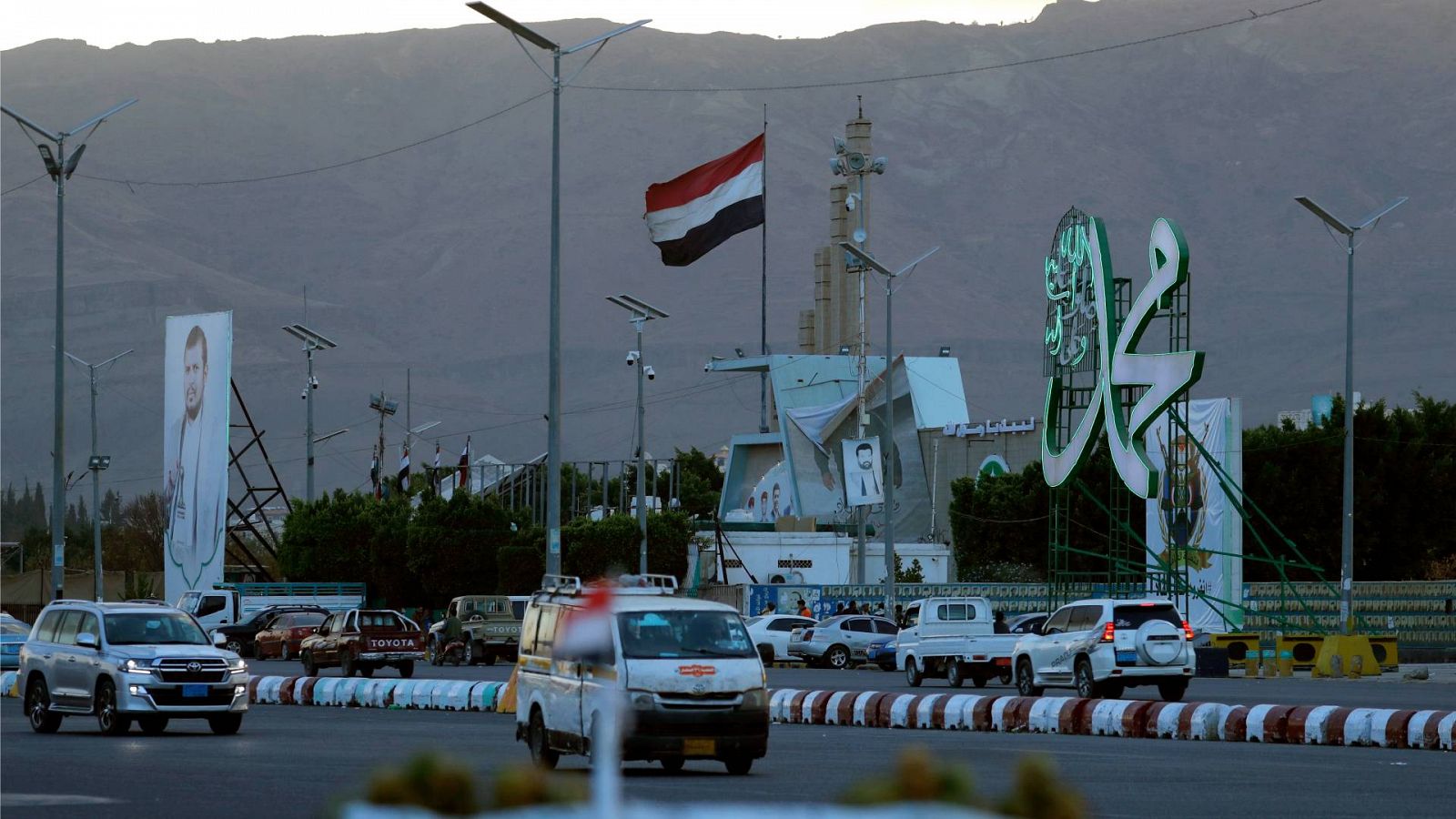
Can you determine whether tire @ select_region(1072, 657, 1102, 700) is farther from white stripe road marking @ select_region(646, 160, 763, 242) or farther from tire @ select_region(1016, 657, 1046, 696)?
white stripe road marking @ select_region(646, 160, 763, 242)

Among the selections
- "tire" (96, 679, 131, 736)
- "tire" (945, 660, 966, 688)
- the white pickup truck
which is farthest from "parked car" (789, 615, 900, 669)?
"tire" (96, 679, 131, 736)

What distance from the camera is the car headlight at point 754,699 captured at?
1848 cm

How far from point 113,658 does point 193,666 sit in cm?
91

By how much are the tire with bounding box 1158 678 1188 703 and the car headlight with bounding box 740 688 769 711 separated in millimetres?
13255

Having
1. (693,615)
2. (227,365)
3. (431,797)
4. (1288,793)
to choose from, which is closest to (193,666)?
(693,615)

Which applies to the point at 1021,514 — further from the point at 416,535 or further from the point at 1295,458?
the point at 416,535

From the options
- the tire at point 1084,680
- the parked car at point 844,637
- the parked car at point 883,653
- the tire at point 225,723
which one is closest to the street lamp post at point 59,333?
the parked car at point 844,637

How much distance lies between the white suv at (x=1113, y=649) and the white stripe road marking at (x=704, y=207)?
2395cm

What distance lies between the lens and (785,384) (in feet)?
308

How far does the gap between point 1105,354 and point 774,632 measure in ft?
39.4

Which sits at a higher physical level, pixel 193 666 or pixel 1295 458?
pixel 1295 458

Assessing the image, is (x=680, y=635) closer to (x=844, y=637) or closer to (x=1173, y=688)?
(x=1173, y=688)

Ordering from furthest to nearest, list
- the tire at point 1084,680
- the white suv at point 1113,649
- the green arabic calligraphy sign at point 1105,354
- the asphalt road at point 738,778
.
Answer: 1. the green arabic calligraphy sign at point 1105,354
2. the tire at point 1084,680
3. the white suv at point 1113,649
4. the asphalt road at point 738,778

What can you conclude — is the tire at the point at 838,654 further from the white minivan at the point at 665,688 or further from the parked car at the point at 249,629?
the white minivan at the point at 665,688
